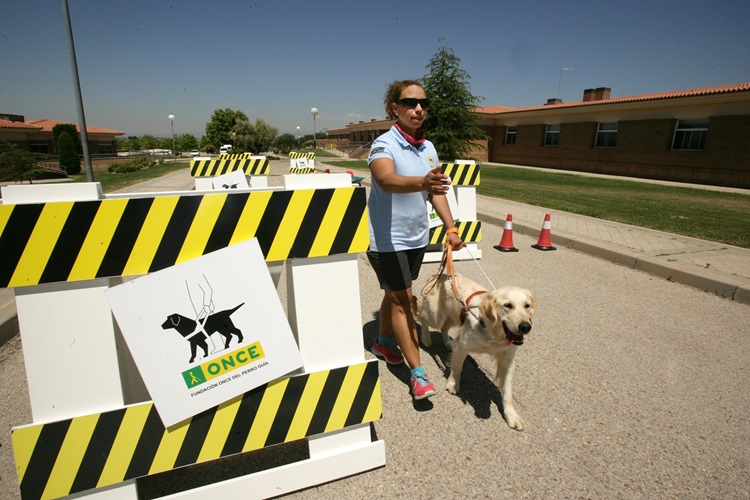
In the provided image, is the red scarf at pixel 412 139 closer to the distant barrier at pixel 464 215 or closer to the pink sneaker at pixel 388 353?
the pink sneaker at pixel 388 353

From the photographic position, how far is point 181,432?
191 centimetres

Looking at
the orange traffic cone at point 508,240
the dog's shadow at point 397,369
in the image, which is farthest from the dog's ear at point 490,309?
the orange traffic cone at point 508,240

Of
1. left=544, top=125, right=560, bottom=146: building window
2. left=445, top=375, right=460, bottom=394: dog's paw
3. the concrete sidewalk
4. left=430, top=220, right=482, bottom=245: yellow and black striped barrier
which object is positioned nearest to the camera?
left=445, top=375, right=460, bottom=394: dog's paw

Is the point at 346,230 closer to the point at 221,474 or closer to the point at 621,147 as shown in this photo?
the point at 221,474

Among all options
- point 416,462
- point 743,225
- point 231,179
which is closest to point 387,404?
point 416,462

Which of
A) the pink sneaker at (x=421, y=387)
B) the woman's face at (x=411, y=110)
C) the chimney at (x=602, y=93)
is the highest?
the chimney at (x=602, y=93)

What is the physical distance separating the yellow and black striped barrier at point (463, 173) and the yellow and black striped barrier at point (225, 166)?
6.51m

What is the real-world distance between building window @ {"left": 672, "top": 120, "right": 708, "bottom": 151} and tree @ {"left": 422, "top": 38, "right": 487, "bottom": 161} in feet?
47.6

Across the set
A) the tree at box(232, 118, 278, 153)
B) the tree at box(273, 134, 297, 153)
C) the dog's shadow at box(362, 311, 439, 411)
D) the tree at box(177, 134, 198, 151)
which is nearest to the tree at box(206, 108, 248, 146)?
the tree at box(273, 134, 297, 153)

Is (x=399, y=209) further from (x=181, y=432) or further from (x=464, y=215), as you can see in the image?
(x=464, y=215)

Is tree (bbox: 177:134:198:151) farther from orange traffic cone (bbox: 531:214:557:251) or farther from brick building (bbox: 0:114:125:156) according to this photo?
orange traffic cone (bbox: 531:214:557:251)

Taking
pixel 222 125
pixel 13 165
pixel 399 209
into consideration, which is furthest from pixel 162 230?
pixel 222 125

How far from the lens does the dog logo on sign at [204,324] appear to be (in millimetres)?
1838

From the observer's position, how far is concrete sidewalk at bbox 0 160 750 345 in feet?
16.6
